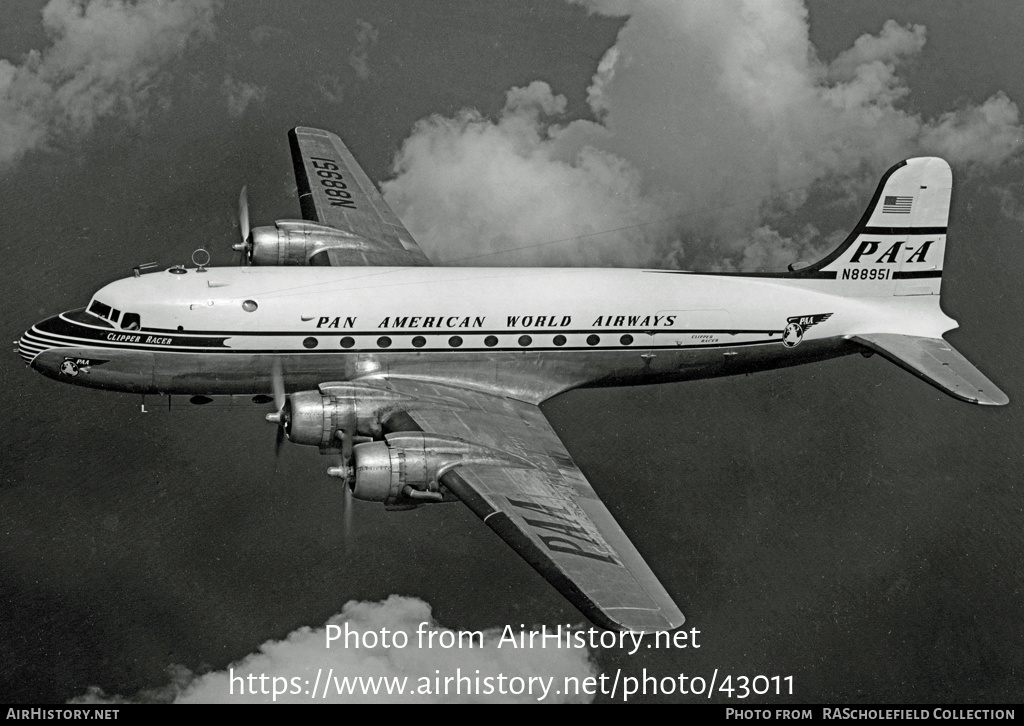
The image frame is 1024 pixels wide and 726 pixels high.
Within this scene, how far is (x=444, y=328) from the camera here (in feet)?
104

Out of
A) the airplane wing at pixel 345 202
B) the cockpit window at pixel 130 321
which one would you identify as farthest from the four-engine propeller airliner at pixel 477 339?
the airplane wing at pixel 345 202

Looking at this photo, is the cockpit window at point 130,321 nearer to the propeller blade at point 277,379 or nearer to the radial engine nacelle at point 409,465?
the propeller blade at point 277,379

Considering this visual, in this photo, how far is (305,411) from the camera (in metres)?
28.8

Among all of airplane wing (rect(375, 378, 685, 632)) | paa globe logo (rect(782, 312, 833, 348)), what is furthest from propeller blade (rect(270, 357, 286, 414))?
paa globe logo (rect(782, 312, 833, 348))

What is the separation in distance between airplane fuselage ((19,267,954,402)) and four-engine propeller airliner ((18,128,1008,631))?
50 millimetres

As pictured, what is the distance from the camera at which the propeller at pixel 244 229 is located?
34.8 m

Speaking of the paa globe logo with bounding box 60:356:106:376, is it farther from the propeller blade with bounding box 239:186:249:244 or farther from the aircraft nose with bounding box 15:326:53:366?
the propeller blade with bounding box 239:186:249:244

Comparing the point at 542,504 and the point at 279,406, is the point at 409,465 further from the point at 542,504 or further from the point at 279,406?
the point at 279,406

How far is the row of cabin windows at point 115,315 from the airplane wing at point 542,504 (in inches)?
258

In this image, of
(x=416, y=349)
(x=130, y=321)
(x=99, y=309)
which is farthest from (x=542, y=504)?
(x=99, y=309)

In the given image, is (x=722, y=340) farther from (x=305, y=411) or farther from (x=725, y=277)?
(x=305, y=411)

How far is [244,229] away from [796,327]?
621 inches

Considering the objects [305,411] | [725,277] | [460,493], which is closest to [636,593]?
[460,493]

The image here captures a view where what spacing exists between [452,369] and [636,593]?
31.7 ft
